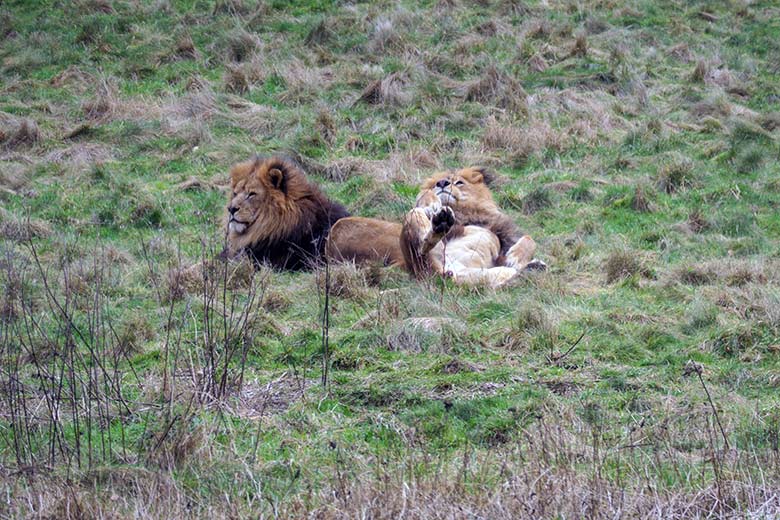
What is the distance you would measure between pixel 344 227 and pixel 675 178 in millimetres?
4036

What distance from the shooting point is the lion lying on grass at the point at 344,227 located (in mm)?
9039

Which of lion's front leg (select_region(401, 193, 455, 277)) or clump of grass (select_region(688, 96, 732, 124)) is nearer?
lion's front leg (select_region(401, 193, 455, 277))

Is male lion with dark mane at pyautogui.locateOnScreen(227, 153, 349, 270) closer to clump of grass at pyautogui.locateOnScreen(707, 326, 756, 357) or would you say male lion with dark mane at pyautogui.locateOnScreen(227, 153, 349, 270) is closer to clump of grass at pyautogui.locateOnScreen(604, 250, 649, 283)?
clump of grass at pyautogui.locateOnScreen(604, 250, 649, 283)

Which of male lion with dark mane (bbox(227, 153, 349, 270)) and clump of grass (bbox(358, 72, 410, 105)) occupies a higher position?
male lion with dark mane (bbox(227, 153, 349, 270))

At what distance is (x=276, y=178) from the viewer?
993cm

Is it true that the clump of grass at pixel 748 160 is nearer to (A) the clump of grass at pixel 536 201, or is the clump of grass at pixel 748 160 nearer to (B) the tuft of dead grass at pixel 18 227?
(A) the clump of grass at pixel 536 201

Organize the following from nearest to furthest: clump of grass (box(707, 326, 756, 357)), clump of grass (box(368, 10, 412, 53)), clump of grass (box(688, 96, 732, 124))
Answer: clump of grass (box(707, 326, 756, 357)), clump of grass (box(688, 96, 732, 124)), clump of grass (box(368, 10, 412, 53))

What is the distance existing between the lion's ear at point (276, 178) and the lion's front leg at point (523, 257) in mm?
Answer: 2261

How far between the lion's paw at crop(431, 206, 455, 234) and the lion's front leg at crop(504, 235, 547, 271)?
3.35 feet

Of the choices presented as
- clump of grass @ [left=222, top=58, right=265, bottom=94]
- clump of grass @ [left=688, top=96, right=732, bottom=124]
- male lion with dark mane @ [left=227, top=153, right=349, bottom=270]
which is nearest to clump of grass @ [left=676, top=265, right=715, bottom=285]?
male lion with dark mane @ [left=227, top=153, right=349, bottom=270]

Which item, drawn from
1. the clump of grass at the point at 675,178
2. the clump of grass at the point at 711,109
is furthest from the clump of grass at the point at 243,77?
the clump of grass at the point at 675,178

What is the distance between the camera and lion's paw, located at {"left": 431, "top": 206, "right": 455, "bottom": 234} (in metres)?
7.91

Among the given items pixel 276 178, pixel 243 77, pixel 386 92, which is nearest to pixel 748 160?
pixel 386 92

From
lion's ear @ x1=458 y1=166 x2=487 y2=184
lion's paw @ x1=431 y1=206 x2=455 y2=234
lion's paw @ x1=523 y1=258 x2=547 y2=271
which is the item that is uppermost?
lion's paw @ x1=431 y1=206 x2=455 y2=234
